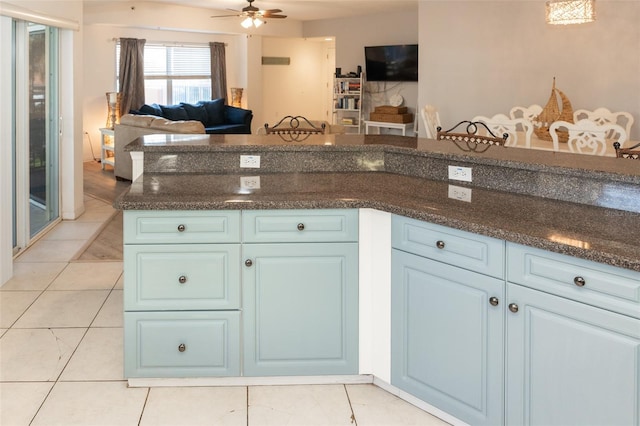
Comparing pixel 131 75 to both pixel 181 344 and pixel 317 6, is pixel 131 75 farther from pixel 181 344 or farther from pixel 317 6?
pixel 181 344

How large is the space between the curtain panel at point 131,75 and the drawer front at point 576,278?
9.43 meters

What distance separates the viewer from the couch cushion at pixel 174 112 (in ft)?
34.4

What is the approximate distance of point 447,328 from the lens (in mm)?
2514

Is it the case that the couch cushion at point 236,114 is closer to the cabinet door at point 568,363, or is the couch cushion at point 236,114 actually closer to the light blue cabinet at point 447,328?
the light blue cabinet at point 447,328

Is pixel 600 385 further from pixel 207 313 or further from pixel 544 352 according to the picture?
pixel 207 313

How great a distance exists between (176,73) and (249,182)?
9.25 metres

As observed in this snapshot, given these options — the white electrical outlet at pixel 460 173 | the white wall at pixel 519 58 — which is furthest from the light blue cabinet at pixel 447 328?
the white wall at pixel 519 58

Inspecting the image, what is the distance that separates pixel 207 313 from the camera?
2.83m

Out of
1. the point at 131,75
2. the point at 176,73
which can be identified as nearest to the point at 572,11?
the point at 131,75

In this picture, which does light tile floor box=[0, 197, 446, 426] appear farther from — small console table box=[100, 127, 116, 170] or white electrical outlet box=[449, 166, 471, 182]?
small console table box=[100, 127, 116, 170]

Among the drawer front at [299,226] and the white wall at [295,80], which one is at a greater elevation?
the white wall at [295,80]

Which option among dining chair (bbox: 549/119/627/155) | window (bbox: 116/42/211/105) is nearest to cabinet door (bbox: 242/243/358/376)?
dining chair (bbox: 549/119/627/155)

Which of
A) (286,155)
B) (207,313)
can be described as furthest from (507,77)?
(207,313)

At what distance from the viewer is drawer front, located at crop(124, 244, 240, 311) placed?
2771 mm
